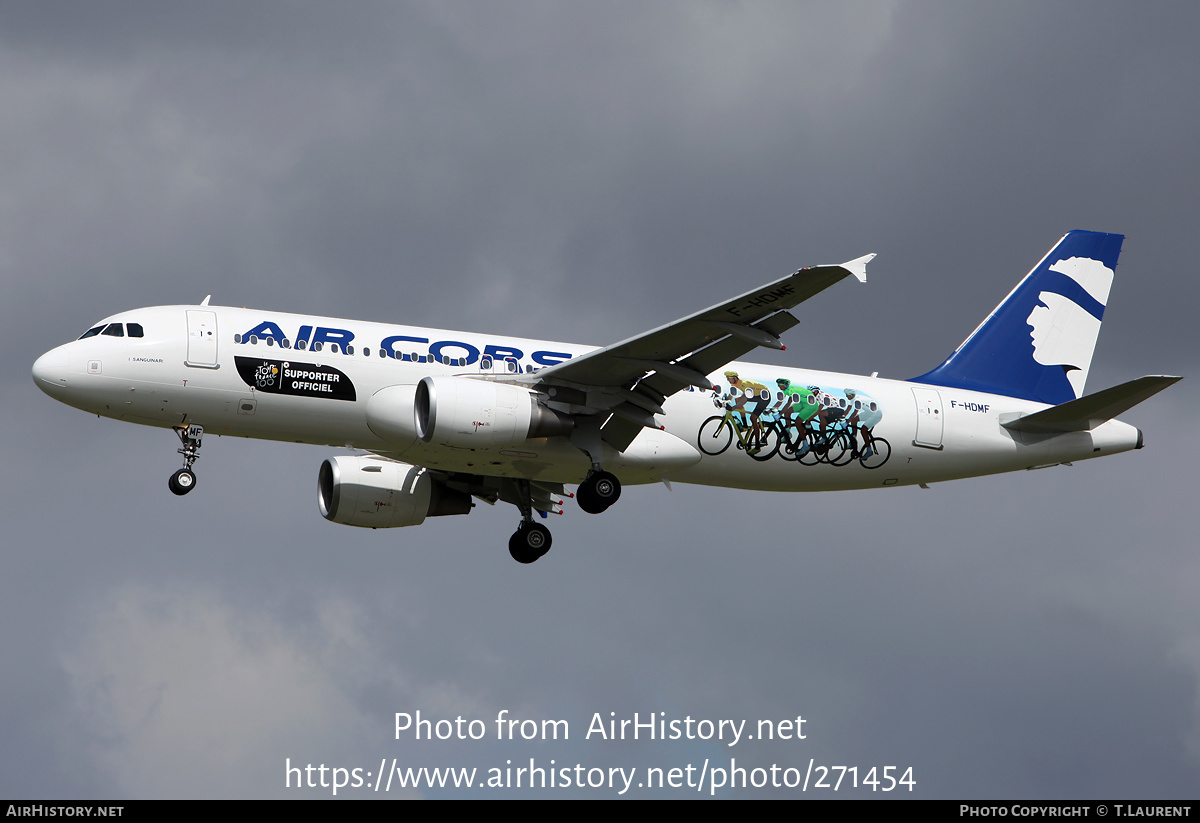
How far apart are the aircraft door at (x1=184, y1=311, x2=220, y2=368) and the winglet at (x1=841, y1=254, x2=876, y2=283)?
14.4m

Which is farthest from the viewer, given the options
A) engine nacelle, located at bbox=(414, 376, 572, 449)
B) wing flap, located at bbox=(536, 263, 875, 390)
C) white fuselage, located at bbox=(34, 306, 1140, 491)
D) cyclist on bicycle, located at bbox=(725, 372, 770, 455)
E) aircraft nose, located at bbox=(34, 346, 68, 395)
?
cyclist on bicycle, located at bbox=(725, 372, 770, 455)

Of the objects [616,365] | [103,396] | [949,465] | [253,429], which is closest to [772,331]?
[616,365]

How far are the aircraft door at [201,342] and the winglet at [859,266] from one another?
566 inches

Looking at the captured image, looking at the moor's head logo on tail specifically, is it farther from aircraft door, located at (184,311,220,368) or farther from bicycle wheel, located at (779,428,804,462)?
aircraft door, located at (184,311,220,368)

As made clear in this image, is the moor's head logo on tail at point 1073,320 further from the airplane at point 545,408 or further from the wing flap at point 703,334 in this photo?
the wing flap at point 703,334

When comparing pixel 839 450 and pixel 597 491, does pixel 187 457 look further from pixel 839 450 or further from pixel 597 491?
pixel 839 450

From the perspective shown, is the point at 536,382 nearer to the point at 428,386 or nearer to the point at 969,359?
the point at 428,386

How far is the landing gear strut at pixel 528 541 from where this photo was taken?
1500 inches

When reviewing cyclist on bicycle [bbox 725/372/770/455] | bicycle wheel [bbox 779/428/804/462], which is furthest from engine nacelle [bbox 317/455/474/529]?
bicycle wheel [bbox 779/428/804/462]

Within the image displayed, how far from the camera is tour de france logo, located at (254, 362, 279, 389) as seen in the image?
105ft

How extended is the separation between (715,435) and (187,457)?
41.3 ft

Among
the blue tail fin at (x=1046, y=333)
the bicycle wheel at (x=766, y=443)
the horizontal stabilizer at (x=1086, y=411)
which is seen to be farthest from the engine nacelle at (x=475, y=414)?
the horizontal stabilizer at (x=1086, y=411)

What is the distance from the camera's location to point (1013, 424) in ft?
124

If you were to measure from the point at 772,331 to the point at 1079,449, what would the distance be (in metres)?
12.1
